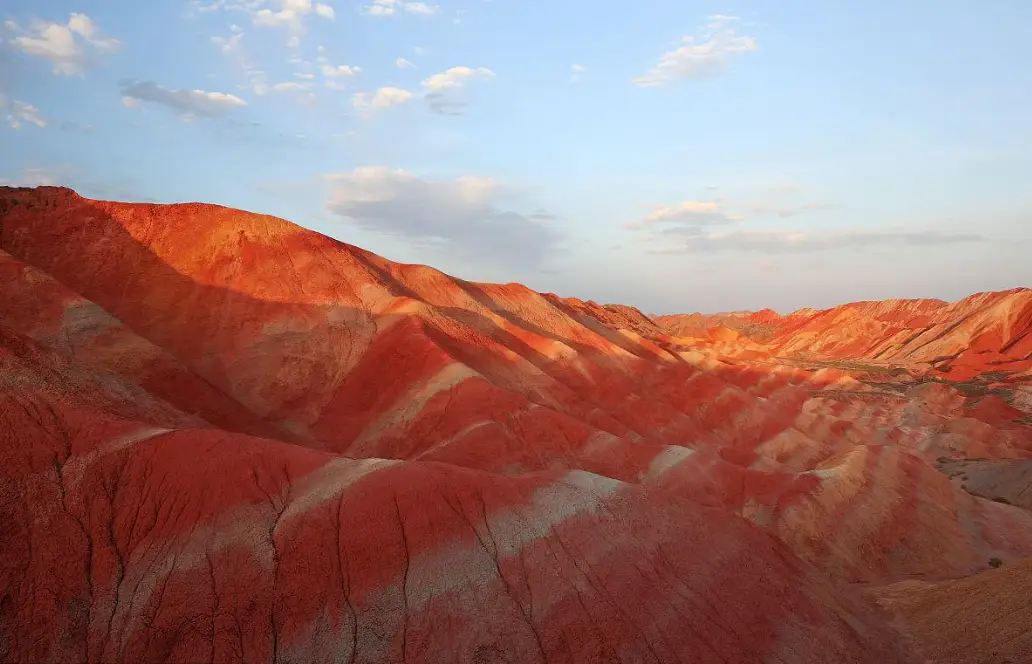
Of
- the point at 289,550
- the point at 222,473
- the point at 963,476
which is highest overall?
the point at 222,473

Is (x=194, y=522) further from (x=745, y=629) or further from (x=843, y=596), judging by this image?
(x=843, y=596)

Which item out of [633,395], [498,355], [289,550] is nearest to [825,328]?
[633,395]

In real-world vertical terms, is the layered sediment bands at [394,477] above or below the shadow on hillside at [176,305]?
below

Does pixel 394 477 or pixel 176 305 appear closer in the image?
pixel 394 477

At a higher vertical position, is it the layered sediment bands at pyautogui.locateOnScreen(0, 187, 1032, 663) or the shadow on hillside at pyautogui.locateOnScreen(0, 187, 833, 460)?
the shadow on hillside at pyautogui.locateOnScreen(0, 187, 833, 460)

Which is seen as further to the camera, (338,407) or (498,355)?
(498,355)

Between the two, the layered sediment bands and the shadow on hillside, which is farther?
the shadow on hillside

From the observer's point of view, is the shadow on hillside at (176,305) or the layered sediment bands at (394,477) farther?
the shadow on hillside at (176,305)

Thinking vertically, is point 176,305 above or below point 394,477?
above
